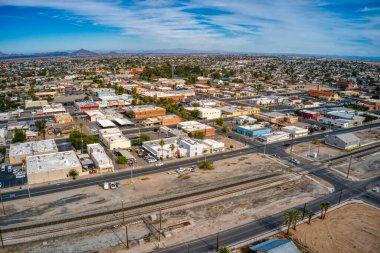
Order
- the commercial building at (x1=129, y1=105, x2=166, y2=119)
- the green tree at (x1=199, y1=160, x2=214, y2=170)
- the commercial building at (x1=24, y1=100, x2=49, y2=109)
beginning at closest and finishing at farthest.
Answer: the green tree at (x1=199, y1=160, x2=214, y2=170) < the commercial building at (x1=129, y1=105, x2=166, y2=119) < the commercial building at (x1=24, y1=100, x2=49, y2=109)

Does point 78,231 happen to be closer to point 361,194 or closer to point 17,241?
point 17,241

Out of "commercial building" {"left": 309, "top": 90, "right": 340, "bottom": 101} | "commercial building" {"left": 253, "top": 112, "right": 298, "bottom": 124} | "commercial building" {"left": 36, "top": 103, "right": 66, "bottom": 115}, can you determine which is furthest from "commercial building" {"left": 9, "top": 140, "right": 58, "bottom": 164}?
"commercial building" {"left": 309, "top": 90, "right": 340, "bottom": 101}

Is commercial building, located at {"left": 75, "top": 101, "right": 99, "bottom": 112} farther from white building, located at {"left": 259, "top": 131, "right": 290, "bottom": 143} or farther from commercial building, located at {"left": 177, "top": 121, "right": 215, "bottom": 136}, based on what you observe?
white building, located at {"left": 259, "top": 131, "right": 290, "bottom": 143}

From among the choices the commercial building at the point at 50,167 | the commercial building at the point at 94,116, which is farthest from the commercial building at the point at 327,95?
the commercial building at the point at 50,167

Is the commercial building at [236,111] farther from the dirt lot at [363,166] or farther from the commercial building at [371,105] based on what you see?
the dirt lot at [363,166]

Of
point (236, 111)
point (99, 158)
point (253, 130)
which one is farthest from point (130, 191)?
point (236, 111)

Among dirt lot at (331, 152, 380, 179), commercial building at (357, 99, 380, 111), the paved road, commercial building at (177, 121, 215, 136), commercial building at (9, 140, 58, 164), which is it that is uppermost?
commercial building at (357, 99, 380, 111)

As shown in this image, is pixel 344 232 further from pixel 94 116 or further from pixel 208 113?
pixel 94 116
